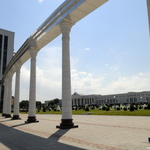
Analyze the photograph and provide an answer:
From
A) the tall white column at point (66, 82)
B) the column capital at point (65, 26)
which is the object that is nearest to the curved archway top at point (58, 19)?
the column capital at point (65, 26)

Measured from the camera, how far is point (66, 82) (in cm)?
1867

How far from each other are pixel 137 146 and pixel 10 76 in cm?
3833

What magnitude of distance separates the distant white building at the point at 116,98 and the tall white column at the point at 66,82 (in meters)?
137

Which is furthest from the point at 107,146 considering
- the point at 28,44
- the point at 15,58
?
the point at 15,58

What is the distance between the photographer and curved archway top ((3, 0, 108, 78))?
1705 cm

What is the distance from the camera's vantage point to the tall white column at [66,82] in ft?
58.7

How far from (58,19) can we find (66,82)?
6868 millimetres

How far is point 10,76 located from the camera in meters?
42.9

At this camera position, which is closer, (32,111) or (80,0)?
(80,0)

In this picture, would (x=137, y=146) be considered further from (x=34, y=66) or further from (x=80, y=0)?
(x=34, y=66)

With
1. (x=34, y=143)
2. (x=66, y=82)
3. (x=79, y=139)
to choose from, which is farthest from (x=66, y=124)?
(x=34, y=143)

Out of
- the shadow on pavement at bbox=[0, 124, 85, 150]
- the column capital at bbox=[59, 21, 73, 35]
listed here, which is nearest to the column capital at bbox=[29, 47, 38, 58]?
the column capital at bbox=[59, 21, 73, 35]

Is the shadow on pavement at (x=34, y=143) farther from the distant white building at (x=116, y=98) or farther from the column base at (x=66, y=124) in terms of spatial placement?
the distant white building at (x=116, y=98)

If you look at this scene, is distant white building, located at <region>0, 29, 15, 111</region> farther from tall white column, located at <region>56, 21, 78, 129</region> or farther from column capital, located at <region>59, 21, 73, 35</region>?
tall white column, located at <region>56, 21, 78, 129</region>
